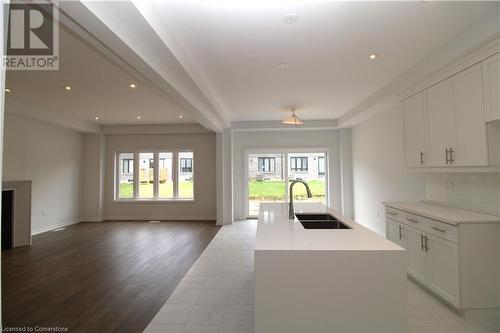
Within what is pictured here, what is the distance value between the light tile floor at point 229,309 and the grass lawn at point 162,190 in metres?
4.35

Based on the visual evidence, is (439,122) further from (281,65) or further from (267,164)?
(267,164)

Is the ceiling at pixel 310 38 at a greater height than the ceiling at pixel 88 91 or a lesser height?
lesser

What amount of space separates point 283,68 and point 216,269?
2.93 m

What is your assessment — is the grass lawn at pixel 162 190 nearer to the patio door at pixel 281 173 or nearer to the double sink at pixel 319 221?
the patio door at pixel 281 173

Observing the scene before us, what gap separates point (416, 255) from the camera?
3174 mm

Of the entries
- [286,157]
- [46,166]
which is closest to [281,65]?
[286,157]

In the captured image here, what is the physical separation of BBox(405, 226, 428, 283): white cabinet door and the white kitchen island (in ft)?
5.00

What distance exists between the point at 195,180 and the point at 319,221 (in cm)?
537

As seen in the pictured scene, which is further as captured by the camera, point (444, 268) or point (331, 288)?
→ point (444, 268)

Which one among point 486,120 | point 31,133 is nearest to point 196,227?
point 31,133

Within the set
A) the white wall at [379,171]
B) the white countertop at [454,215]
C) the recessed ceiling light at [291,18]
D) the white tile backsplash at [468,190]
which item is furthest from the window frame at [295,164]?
the recessed ceiling light at [291,18]

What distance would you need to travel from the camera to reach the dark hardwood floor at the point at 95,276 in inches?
105

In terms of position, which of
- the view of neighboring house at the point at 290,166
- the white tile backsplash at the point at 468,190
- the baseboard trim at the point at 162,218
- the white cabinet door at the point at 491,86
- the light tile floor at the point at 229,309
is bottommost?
the light tile floor at the point at 229,309

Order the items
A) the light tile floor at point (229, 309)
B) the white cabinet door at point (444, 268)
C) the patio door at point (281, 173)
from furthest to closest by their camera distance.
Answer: the patio door at point (281, 173) < the white cabinet door at point (444, 268) < the light tile floor at point (229, 309)
